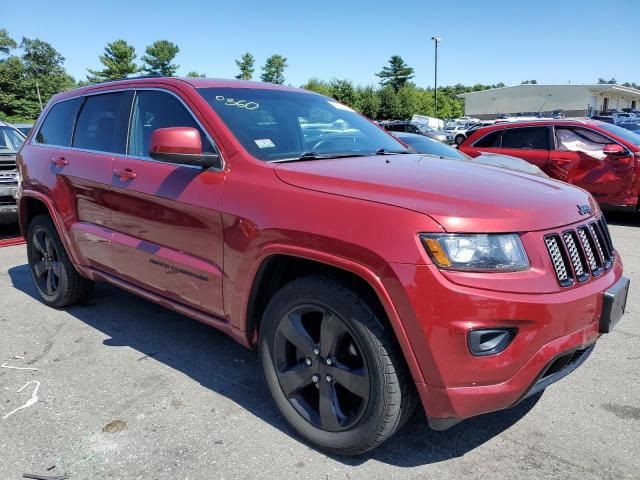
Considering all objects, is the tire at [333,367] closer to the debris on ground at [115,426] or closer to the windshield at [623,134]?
the debris on ground at [115,426]

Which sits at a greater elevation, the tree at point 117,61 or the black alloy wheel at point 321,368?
the tree at point 117,61

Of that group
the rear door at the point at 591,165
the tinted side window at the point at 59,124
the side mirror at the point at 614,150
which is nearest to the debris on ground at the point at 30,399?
the tinted side window at the point at 59,124

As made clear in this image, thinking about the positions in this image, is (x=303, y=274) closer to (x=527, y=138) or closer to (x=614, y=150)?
(x=614, y=150)

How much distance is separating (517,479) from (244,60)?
7957 centimetres

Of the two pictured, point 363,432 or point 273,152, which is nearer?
point 363,432

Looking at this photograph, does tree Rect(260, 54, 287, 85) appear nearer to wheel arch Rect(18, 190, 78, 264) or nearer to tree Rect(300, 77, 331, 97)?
tree Rect(300, 77, 331, 97)

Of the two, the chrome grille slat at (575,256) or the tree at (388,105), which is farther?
the tree at (388,105)

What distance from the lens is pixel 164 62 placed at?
7525 centimetres

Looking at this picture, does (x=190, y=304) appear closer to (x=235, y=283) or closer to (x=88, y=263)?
(x=235, y=283)

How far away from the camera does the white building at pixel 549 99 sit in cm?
7369

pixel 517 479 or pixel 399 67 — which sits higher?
pixel 399 67

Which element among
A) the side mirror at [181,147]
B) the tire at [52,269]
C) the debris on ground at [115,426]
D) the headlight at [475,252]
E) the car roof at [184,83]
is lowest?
the debris on ground at [115,426]

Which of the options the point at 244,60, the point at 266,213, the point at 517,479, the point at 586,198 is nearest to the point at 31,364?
the point at 266,213

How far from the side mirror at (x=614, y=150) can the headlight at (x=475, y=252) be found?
23.4 feet
